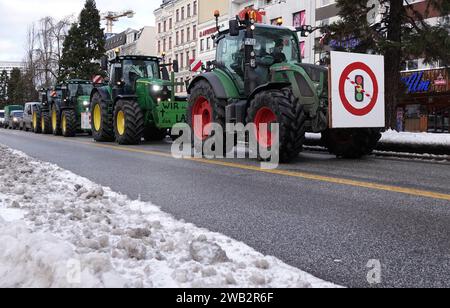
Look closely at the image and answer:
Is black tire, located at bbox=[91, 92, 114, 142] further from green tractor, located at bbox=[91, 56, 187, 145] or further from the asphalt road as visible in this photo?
the asphalt road

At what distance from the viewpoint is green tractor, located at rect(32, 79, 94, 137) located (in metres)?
22.2

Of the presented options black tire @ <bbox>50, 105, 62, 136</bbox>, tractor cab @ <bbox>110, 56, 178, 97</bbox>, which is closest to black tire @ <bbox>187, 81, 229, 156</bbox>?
tractor cab @ <bbox>110, 56, 178, 97</bbox>

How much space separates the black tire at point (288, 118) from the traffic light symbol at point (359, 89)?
1.27 metres

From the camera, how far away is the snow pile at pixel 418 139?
10473 mm

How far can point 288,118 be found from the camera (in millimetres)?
8383

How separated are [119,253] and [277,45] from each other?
803 centimetres

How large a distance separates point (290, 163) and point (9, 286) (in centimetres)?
684

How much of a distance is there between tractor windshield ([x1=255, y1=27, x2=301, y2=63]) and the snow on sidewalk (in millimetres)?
6399

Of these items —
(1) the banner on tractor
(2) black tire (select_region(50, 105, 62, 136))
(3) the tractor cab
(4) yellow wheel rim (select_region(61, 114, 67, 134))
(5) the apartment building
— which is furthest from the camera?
(5) the apartment building

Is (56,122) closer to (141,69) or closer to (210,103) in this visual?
(141,69)

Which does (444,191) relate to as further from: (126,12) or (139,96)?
(126,12)

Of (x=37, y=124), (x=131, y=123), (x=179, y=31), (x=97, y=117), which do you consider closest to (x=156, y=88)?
(x=131, y=123)
